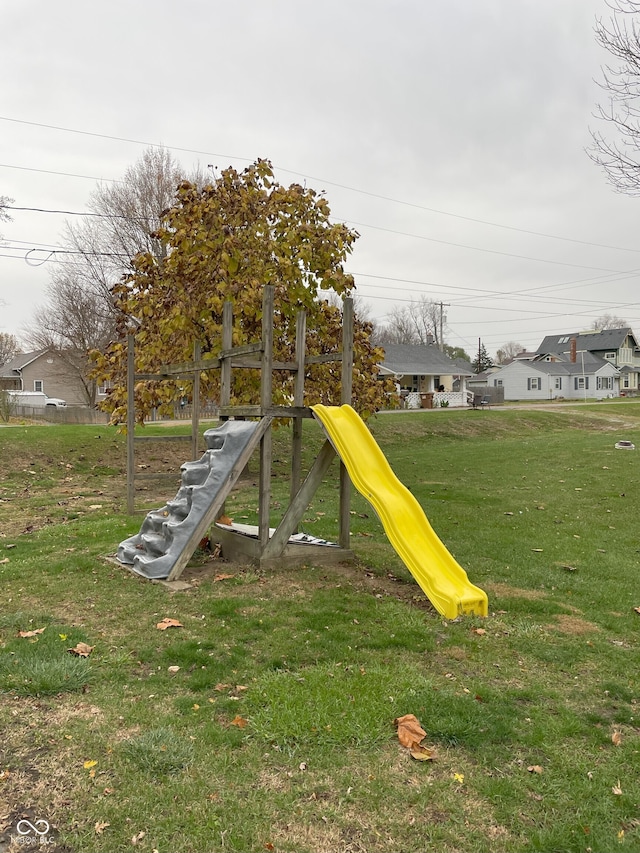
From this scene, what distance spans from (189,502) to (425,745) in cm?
385

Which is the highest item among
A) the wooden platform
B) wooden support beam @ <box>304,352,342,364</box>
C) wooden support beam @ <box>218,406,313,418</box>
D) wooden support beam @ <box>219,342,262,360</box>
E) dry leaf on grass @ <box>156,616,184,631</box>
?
wooden support beam @ <box>219,342,262,360</box>

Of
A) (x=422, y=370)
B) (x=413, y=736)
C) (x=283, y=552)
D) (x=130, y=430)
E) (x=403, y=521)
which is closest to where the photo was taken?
(x=413, y=736)

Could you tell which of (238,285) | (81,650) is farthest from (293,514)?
(238,285)

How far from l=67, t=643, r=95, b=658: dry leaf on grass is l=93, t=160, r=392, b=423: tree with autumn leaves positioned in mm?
7370

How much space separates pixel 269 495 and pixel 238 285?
5997 mm

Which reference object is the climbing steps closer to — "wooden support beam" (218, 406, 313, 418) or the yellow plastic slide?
"wooden support beam" (218, 406, 313, 418)

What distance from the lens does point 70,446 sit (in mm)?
16016

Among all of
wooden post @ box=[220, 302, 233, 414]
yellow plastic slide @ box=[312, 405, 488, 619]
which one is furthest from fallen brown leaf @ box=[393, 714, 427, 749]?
wooden post @ box=[220, 302, 233, 414]

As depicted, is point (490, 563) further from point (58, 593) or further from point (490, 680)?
point (58, 593)

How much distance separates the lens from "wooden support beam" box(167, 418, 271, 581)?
20.2 ft

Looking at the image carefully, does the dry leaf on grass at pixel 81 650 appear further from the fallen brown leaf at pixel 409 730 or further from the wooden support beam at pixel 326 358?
the wooden support beam at pixel 326 358

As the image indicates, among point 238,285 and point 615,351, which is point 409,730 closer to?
point 238,285

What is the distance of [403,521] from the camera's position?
589cm

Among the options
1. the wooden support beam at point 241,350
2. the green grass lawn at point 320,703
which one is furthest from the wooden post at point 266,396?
the green grass lawn at point 320,703
